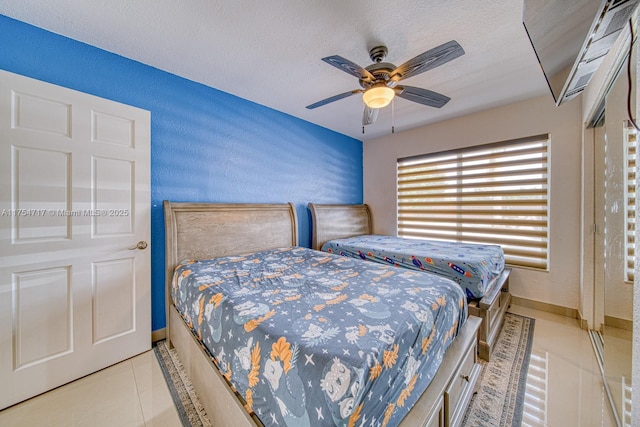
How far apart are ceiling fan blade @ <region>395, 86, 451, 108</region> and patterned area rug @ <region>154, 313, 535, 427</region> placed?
7.25 feet

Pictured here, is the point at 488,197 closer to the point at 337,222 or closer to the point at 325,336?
the point at 337,222

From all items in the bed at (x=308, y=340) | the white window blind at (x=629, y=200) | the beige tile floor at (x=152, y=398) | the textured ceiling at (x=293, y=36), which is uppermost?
the textured ceiling at (x=293, y=36)

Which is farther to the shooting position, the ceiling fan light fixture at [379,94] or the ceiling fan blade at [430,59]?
the ceiling fan light fixture at [379,94]

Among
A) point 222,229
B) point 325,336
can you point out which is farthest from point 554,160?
point 222,229

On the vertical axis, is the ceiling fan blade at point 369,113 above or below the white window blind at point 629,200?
above

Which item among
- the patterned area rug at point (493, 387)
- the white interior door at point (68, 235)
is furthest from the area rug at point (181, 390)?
the white interior door at point (68, 235)

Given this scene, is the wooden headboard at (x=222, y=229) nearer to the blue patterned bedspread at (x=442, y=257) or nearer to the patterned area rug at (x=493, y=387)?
the patterned area rug at (x=493, y=387)

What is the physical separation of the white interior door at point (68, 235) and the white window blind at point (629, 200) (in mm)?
3371

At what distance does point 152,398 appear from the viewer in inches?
62.0

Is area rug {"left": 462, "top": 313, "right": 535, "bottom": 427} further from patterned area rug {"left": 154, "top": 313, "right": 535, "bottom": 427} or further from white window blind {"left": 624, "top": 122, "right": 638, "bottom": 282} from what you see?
white window blind {"left": 624, "top": 122, "right": 638, "bottom": 282}

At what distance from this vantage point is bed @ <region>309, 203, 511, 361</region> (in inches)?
79.7

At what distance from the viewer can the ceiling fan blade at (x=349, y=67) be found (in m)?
1.49

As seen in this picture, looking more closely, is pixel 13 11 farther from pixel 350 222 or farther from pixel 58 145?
pixel 350 222

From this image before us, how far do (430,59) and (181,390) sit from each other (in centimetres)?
281
